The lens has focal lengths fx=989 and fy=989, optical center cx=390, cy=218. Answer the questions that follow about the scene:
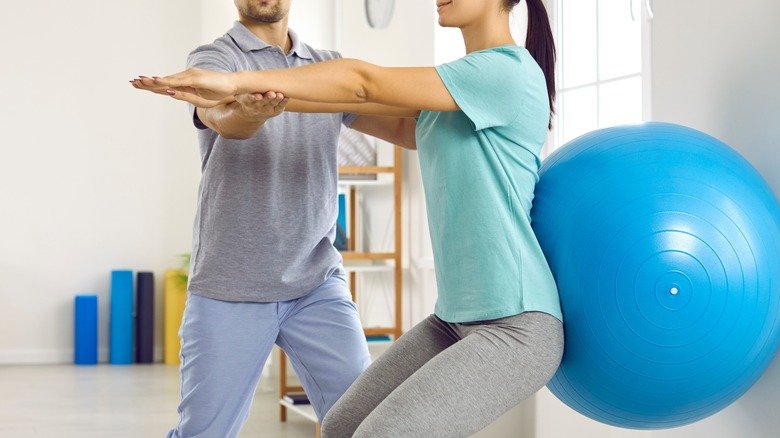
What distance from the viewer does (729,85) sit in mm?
2164

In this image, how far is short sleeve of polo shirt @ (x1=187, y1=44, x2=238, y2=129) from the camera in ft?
7.85

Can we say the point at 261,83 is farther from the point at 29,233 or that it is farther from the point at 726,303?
the point at 29,233

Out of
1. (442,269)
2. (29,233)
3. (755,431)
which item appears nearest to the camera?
(442,269)

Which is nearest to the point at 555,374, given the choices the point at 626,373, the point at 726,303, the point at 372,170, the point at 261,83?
the point at 626,373

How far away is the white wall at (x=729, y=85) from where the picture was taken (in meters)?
2.05

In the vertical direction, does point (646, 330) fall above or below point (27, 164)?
below

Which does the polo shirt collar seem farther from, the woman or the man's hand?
the woman

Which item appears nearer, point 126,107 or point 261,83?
point 261,83

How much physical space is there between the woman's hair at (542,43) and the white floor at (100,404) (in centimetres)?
287

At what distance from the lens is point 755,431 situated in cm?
212

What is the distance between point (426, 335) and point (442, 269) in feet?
0.52

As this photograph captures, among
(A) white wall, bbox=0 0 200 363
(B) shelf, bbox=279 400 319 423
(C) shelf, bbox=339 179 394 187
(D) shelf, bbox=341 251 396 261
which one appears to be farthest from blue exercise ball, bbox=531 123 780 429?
(A) white wall, bbox=0 0 200 363

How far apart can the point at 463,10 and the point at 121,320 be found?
19.0 feet

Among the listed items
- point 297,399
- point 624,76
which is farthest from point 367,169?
point 624,76
